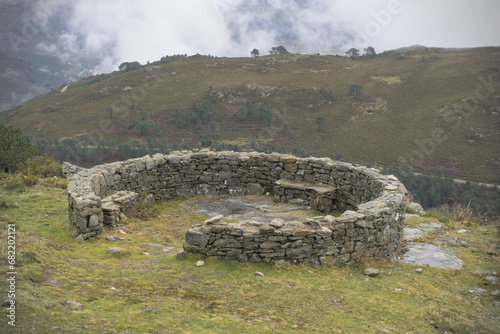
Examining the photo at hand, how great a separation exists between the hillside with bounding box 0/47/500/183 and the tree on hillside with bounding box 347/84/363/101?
127 centimetres

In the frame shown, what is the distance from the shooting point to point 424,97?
7456 centimetres

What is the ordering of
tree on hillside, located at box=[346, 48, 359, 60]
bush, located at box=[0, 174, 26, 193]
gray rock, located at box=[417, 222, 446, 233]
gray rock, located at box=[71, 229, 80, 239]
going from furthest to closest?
1. tree on hillside, located at box=[346, 48, 359, 60]
2. bush, located at box=[0, 174, 26, 193]
3. gray rock, located at box=[417, 222, 446, 233]
4. gray rock, located at box=[71, 229, 80, 239]

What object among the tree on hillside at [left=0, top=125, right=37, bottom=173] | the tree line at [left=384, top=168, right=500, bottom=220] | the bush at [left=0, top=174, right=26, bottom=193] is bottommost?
Answer: the tree line at [left=384, top=168, right=500, bottom=220]

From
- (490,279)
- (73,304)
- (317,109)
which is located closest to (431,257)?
(490,279)

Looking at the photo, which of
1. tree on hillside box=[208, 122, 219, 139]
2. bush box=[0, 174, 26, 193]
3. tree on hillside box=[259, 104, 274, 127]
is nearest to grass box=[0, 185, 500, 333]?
bush box=[0, 174, 26, 193]

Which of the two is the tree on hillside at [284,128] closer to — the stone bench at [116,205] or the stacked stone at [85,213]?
the stone bench at [116,205]

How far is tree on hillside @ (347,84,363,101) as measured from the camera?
252 feet

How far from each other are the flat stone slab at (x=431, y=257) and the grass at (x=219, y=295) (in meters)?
0.32

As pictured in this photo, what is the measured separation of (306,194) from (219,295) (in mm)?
6392

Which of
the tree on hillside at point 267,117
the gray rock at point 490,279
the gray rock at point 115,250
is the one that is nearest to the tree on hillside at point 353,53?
the tree on hillside at point 267,117

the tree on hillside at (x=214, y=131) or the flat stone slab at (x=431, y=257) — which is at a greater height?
the tree on hillside at (x=214, y=131)

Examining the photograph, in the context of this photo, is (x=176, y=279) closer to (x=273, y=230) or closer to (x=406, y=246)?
(x=273, y=230)

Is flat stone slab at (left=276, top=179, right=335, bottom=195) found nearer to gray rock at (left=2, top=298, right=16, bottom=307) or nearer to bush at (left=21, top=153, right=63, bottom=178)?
gray rock at (left=2, top=298, right=16, bottom=307)

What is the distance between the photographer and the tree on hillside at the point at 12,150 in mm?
13495
